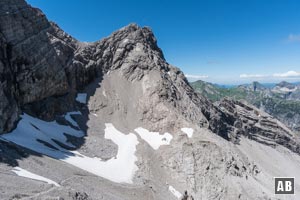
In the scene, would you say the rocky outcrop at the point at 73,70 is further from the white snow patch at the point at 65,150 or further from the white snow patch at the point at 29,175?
the white snow patch at the point at 29,175

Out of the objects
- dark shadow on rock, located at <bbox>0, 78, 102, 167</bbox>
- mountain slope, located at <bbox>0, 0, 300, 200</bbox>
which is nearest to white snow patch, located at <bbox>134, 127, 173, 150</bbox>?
mountain slope, located at <bbox>0, 0, 300, 200</bbox>

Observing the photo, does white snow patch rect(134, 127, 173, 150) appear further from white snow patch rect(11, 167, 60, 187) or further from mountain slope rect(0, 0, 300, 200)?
white snow patch rect(11, 167, 60, 187)

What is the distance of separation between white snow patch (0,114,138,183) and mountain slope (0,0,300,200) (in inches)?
8.0

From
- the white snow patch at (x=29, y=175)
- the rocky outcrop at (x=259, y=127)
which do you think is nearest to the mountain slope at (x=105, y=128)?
the white snow patch at (x=29, y=175)

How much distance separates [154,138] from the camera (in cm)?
5684

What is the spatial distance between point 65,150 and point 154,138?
19357 mm

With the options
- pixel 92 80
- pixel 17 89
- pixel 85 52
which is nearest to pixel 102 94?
pixel 92 80

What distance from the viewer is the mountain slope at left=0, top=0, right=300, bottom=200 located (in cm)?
3588

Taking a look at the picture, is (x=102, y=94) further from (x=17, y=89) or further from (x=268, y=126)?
(x=268, y=126)

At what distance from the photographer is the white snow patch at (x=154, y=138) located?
180 ft

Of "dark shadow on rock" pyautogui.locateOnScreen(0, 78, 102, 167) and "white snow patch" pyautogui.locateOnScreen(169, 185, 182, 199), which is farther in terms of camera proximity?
"white snow patch" pyautogui.locateOnScreen(169, 185, 182, 199)

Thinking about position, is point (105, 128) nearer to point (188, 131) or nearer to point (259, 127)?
point (188, 131)

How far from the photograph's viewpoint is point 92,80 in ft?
240

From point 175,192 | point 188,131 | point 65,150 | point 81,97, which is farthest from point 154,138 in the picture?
point 81,97
